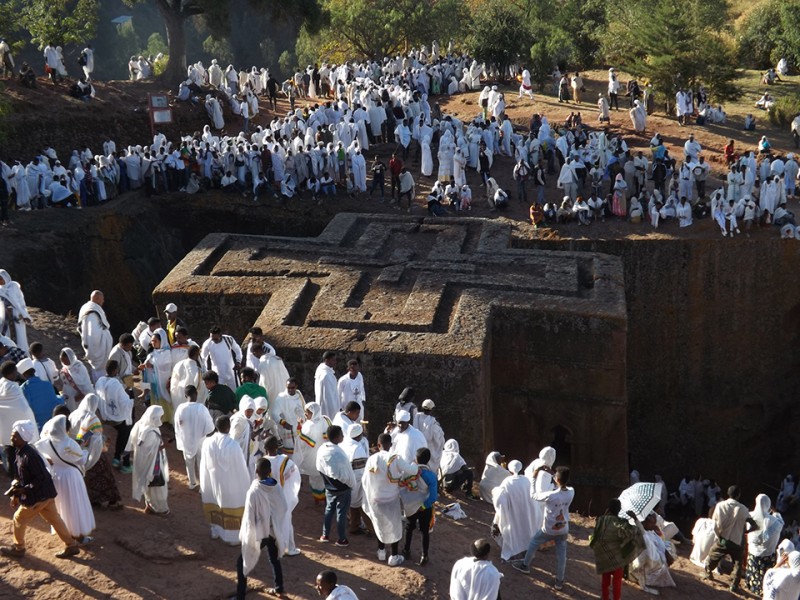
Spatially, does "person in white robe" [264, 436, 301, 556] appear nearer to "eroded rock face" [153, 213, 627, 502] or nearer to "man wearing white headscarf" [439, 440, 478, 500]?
"man wearing white headscarf" [439, 440, 478, 500]

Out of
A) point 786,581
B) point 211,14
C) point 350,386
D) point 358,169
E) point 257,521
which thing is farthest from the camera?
point 211,14

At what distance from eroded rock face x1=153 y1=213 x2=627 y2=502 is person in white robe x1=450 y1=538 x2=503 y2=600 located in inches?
237

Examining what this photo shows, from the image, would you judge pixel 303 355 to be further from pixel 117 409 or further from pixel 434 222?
pixel 434 222

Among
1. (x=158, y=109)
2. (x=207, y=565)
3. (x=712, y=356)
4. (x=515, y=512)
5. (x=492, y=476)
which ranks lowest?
(x=712, y=356)

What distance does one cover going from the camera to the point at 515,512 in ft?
31.4

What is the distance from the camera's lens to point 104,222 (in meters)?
19.9

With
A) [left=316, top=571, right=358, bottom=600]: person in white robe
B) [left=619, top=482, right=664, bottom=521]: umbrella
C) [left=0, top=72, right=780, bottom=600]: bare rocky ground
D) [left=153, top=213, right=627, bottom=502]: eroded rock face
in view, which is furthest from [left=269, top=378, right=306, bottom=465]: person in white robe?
[left=316, top=571, right=358, bottom=600]: person in white robe

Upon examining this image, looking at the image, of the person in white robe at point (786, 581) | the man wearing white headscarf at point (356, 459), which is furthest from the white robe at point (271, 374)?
the person in white robe at point (786, 581)

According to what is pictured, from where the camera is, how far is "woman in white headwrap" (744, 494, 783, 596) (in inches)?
405

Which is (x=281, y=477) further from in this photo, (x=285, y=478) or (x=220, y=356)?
(x=220, y=356)

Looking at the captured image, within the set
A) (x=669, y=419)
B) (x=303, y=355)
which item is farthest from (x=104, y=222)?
(x=669, y=419)

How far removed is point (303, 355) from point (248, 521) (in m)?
5.81

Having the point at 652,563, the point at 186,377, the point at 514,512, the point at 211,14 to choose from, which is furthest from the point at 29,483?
the point at 211,14

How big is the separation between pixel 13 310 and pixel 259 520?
6.01 metres
